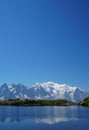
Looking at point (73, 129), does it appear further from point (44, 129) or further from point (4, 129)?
point (4, 129)

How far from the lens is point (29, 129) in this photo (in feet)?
312

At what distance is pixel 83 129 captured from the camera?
93.8m

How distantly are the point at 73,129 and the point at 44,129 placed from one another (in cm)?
1026

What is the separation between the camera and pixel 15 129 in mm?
95688

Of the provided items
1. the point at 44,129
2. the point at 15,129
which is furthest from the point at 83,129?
the point at 15,129

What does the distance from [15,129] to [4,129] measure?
3949 mm

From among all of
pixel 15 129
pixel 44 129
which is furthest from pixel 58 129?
pixel 15 129

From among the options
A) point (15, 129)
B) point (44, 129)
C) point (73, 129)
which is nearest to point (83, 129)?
point (73, 129)

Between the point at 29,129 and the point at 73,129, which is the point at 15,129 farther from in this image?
the point at 73,129

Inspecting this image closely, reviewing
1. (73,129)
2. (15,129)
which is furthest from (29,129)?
(73,129)

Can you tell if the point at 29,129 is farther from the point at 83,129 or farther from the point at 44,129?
the point at 83,129

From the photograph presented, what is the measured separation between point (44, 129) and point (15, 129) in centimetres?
1026

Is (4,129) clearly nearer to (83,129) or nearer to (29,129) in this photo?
(29,129)
